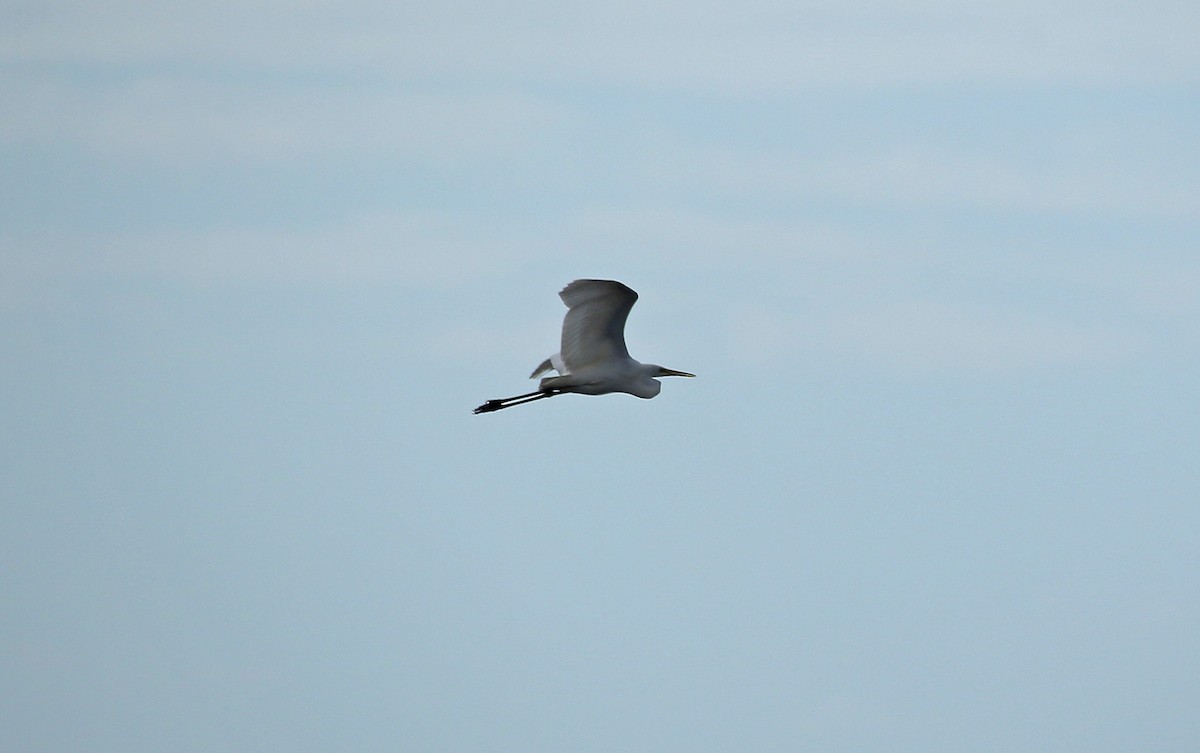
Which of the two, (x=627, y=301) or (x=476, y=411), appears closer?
(x=627, y=301)

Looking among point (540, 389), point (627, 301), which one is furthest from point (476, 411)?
point (627, 301)

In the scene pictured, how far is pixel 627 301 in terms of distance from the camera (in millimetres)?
41938

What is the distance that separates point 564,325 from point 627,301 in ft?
5.11

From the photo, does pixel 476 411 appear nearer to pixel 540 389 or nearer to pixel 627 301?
pixel 540 389

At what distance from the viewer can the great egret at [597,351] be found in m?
41.5

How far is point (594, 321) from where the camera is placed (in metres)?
42.6

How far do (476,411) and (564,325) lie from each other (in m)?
5.23

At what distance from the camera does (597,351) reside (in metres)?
43.7

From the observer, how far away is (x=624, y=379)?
4438 centimetres

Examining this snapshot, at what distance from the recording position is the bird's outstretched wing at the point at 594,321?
41219mm

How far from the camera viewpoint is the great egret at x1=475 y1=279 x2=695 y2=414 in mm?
41469

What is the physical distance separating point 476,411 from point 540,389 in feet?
9.75

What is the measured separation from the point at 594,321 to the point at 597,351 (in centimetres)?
125

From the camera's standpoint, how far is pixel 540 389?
44625 mm
